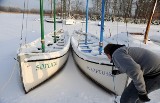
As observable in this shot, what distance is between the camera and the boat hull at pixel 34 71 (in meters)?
5.05

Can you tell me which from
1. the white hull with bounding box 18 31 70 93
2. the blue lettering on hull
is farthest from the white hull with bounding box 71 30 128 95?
the white hull with bounding box 18 31 70 93

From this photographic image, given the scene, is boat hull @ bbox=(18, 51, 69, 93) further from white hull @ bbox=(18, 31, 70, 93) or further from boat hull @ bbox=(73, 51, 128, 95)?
boat hull @ bbox=(73, 51, 128, 95)

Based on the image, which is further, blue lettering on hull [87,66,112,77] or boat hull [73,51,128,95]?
blue lettering on hull [87,66,112,77]

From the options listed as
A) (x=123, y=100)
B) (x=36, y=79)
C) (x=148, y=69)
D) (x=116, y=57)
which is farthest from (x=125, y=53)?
(x=36, y=79)

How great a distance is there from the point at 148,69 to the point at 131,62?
34 centimetres

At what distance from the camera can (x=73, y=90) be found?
18.1 feet

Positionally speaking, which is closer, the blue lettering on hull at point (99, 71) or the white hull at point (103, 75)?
the white hull at point (103, 75)

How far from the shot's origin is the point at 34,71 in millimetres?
5242

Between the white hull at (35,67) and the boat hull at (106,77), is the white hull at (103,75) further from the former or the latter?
the white hull at (35,67)

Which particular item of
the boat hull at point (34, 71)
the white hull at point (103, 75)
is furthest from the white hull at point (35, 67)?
the white hull at point (103, 75)

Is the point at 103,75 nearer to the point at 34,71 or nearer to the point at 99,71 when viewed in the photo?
the point at 99,71

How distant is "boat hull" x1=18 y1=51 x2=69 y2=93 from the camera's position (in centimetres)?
505

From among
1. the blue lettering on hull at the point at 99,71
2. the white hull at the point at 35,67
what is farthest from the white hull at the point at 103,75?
the white hull at the point at 35,67

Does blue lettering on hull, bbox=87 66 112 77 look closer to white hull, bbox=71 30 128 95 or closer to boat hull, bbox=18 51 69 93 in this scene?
white hull, bbox=71 30 128 95
